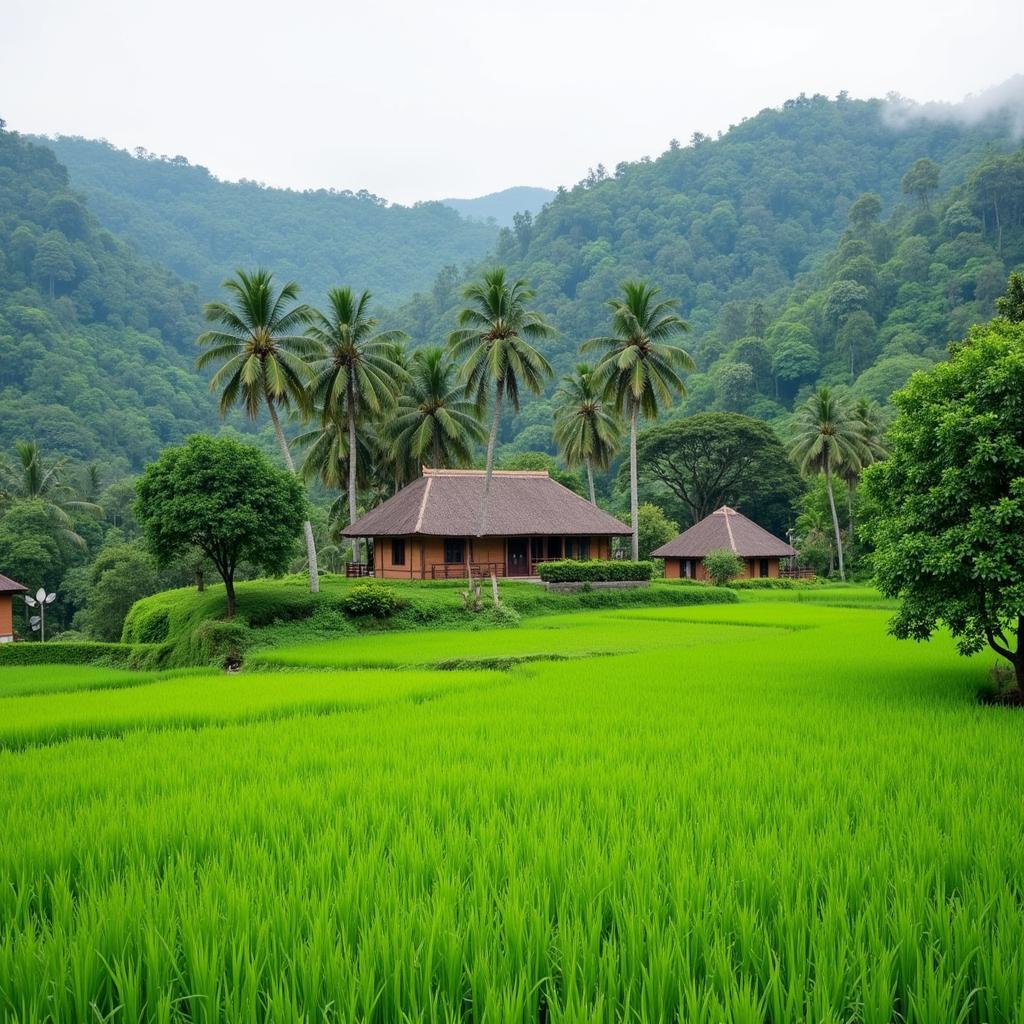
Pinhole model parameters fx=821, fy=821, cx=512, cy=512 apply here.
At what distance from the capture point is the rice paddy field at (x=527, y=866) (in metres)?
3.47

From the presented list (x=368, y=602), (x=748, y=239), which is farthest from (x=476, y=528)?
(x=748, y=239)

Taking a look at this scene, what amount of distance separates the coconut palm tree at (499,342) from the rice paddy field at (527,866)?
2631 cm

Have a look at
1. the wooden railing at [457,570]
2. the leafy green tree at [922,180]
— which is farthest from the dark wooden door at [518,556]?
the leafy green tree at [922,180]

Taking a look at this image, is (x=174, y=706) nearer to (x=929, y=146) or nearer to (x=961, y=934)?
(x=961, y=934)

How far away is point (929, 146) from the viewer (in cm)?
14000

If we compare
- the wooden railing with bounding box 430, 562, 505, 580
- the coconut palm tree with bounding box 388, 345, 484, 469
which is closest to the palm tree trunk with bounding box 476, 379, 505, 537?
the wooden railing with bounding box 430, 562, 505, 580

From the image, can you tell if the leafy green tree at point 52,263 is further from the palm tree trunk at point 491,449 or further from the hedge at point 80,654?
the hedge at point 80,654

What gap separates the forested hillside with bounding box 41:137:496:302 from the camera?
150 m

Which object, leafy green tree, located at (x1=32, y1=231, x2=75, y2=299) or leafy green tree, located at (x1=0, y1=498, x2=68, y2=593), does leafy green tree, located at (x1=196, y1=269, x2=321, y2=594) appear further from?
leafy green tree, located at (x1=32, y1=231, x2=75, y2=299)

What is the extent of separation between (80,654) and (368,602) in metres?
11.1

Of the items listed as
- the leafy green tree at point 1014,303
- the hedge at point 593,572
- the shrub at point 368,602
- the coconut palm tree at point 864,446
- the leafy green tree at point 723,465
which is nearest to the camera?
the leafy green tree at point 1014,303

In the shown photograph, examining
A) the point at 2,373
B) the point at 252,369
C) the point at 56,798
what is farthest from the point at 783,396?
the point at 56,798

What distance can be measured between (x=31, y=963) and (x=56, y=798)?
4.04m

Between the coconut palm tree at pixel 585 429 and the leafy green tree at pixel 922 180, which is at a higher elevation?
the leafy green tree at pixel 922 180
